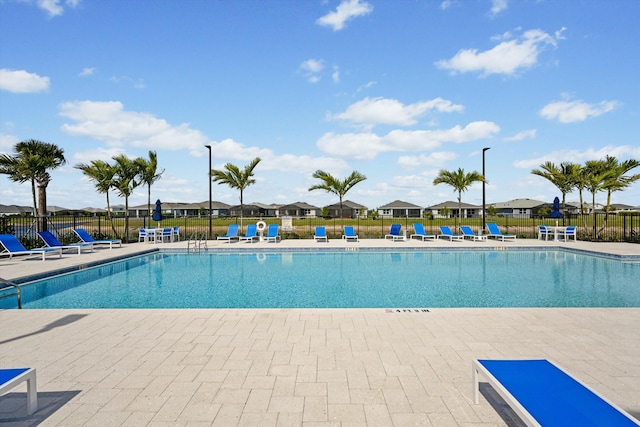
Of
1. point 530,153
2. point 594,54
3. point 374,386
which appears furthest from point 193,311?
point 530,153

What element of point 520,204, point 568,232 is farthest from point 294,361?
point 520,204

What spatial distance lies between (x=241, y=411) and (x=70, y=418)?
3.94ft

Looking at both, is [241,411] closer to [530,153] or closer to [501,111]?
[501,111]

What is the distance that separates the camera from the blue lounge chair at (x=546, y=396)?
1.85 m

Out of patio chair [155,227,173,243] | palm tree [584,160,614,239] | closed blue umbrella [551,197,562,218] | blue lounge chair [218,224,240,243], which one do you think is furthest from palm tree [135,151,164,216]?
palm tree [584,160,614,239]

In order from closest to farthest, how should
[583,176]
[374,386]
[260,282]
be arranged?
[374,386]
[260,282]
[583,176]

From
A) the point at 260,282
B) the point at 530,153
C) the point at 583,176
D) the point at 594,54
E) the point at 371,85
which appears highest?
the point at 371,85

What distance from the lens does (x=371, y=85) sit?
56.6ft

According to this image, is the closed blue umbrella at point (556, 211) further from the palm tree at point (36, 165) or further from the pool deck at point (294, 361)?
the palm tree at point (36, 165)

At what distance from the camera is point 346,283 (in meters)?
8.27

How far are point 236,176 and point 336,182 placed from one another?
19.2 feet

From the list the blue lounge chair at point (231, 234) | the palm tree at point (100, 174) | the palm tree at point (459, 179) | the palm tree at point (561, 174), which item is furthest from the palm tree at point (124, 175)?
the palm tree at point (561, 174)

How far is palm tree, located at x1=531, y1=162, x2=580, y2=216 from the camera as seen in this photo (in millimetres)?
18609

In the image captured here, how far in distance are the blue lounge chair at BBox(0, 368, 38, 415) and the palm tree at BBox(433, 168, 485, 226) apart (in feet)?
66.5
